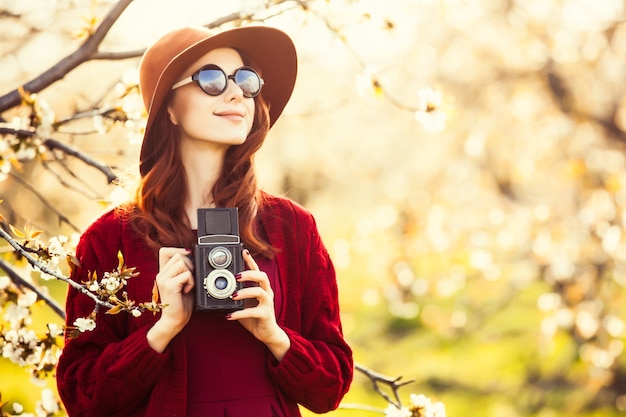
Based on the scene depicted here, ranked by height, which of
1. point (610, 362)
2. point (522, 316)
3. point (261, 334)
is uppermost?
point (261, 334)

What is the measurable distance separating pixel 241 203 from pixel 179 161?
194mm

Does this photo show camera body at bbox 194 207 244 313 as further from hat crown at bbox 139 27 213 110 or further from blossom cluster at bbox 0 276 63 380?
blossom cluster at bbox 0 276 63 380

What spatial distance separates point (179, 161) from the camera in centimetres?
220

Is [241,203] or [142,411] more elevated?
[241,203]

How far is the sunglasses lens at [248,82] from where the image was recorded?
2.15 meters

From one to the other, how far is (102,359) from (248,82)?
29.0 inches

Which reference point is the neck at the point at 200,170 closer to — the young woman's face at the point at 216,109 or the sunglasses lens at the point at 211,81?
the young woman's face at the point at 216,109

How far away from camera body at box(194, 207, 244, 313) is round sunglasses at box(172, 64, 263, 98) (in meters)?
0.32

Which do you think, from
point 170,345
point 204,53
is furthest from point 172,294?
point 204,53

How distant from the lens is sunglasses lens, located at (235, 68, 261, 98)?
2.15 metres

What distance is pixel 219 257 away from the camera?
1.92 metres

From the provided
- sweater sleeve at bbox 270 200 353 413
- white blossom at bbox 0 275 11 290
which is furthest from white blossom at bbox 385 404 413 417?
white blossom at bbox 0 275 11 290

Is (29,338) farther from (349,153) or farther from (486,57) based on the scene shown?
(349,153)

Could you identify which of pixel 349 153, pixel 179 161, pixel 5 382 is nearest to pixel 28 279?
pixel 179 161
